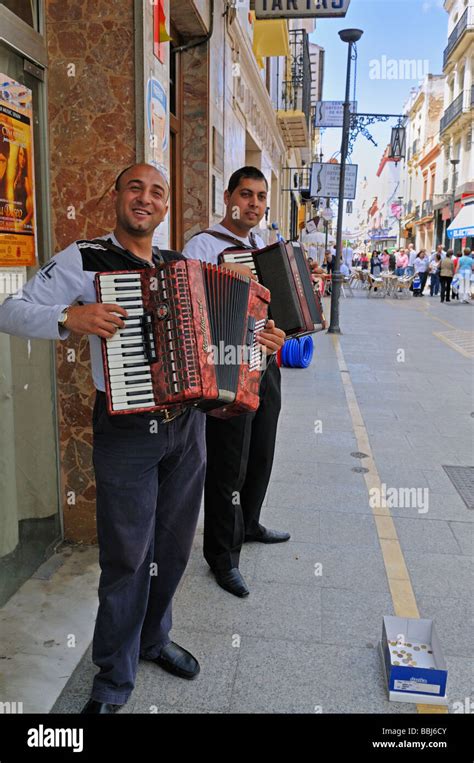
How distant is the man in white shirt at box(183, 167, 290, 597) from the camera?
3260 mm

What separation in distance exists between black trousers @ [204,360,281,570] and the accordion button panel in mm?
1130

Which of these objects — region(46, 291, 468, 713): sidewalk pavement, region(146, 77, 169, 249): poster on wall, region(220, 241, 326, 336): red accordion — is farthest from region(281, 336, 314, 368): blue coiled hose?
region(220, 241, 326, 336): red accordion

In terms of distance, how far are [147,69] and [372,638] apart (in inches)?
128

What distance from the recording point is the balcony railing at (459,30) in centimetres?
3538

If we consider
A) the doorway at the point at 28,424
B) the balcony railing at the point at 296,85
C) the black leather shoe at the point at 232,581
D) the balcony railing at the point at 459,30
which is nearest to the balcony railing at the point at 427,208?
the balcony railing at the point at 459,30

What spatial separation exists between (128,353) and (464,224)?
1297 inches

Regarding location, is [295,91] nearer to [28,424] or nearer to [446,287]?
[446,287]

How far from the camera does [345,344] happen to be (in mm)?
12234

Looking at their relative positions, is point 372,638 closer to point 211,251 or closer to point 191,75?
point 211,251

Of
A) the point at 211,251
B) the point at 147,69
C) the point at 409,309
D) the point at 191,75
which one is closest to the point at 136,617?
the point at 211,251

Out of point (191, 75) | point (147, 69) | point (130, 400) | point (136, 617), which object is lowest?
point (136, 617)

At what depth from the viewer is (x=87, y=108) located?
138 inches
